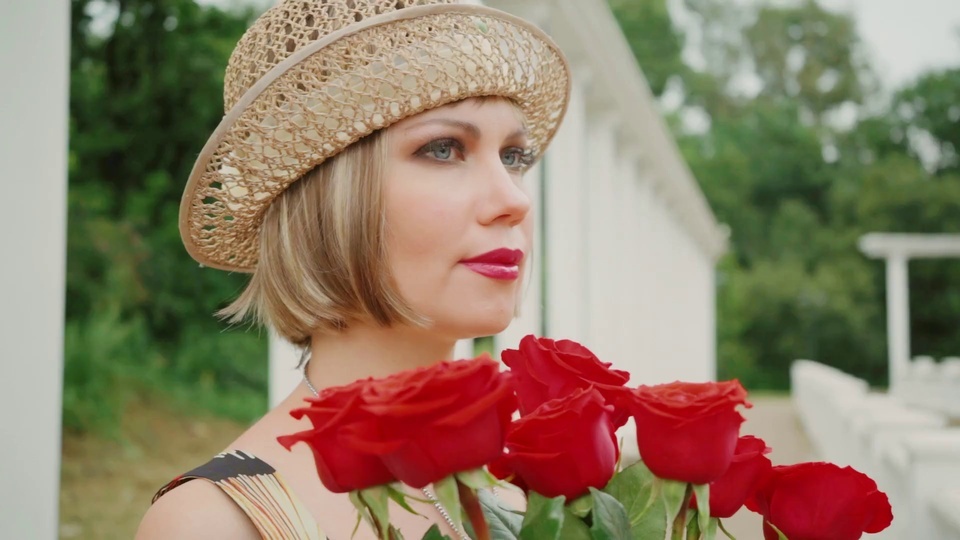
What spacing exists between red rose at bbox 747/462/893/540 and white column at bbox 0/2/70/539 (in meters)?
1.40

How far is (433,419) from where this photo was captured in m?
0.75

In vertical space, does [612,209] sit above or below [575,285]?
above

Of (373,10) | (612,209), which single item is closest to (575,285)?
(612,209)

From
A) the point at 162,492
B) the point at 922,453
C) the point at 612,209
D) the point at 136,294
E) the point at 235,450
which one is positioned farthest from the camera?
the point at 136,294

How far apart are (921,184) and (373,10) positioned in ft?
126

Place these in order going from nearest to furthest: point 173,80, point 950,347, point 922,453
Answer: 1. point 922,453
2. point 173,80
3. point 950,347

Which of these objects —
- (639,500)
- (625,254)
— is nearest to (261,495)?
(639,500)

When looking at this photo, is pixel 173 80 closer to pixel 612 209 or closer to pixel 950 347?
pixel 612 209

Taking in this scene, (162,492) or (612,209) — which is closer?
(162,492)

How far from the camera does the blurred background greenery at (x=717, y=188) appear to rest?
27.1ft

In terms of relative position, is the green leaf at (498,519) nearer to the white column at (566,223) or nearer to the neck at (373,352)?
the neck at (373,352)

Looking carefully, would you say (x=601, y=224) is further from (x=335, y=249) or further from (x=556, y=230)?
(x=335, y=249)

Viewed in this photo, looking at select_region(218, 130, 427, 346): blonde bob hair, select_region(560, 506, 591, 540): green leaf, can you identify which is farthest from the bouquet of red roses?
select_region(218, 130, 427, 346): blonde bob hair

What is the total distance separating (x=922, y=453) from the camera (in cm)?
275
